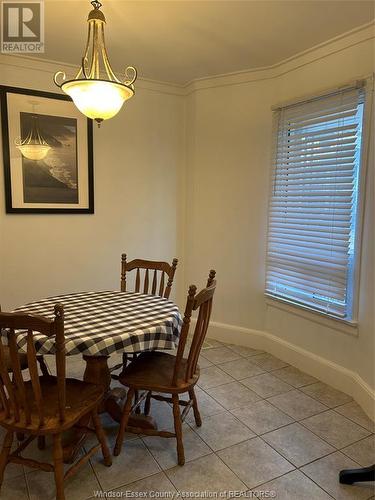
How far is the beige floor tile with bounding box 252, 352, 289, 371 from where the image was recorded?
2997 millimetres

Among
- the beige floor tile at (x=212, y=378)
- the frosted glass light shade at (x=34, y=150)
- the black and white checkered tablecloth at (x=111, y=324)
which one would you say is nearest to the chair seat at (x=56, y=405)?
the black and white checkered tablecloth at (x=111, y=324)

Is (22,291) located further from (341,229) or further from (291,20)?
(291,20)

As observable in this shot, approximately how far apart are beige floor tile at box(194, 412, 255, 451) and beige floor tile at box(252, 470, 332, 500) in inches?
13.0

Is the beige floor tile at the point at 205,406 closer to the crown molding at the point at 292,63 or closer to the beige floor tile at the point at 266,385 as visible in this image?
the beige floor tile at the point at 266,385

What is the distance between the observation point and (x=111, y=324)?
1.90 metres

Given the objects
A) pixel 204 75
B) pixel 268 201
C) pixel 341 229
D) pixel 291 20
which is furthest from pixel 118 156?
pixel 341 229

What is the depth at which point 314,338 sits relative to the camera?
2852 mm

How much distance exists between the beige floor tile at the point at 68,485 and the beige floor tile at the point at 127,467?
4 cm

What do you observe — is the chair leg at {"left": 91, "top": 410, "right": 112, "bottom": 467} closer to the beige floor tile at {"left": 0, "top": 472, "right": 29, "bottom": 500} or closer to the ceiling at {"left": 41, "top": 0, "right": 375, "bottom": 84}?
the beige floor tile at {"left": 0, "top": 472, "right": 29, "bottom": 500}

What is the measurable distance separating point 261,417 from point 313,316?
926mm

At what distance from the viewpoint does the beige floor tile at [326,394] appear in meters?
2.48

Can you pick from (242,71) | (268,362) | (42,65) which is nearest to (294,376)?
(268,362)

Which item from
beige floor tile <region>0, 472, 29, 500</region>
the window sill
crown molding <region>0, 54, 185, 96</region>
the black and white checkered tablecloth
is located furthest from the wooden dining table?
crown molding <region>0, 54, 185, 96</region>

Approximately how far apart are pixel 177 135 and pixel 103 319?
2316 mm
